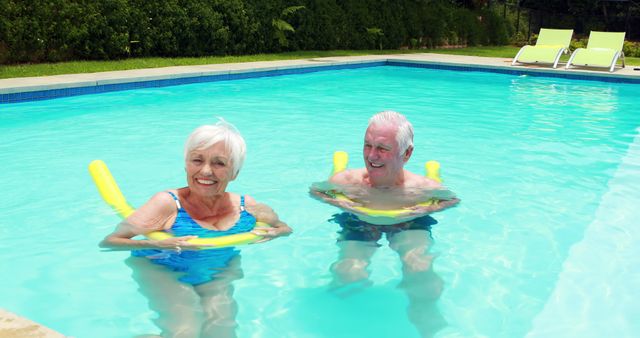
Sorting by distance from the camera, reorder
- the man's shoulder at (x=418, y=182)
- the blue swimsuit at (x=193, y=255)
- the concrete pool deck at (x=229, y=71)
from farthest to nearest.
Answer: the concrete pool deck at (x=229, y=71)
the man's shoulder at (x=418, y=182)
the blue swimsuit at (x=193, y=255)

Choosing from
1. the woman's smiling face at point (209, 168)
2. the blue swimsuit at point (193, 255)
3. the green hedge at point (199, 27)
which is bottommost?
the blue swimsuit at point (193, 255)

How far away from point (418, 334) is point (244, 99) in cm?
862

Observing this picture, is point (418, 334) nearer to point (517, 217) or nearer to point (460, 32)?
point (517, 217)

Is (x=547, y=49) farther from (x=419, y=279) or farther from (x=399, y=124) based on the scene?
(x=419, y=279)

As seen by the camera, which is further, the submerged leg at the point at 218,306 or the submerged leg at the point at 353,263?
the submerged leg at the point at 353,263

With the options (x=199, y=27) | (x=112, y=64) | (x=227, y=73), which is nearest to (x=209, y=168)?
(x=227, y=73)

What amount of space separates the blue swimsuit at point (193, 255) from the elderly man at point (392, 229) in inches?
31.2

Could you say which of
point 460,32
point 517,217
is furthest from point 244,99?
point 460,32

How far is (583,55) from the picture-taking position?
1748 cm

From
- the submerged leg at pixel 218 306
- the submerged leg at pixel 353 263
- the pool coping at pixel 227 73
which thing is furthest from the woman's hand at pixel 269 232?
the pool coping at pixel 227 73

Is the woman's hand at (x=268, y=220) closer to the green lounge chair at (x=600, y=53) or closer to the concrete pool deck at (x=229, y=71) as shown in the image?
the concrete pool deck at (x=229, y=71)

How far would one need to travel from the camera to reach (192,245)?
317 cm

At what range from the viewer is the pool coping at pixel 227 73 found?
1043 centimetres

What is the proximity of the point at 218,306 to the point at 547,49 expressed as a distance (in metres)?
16.6
